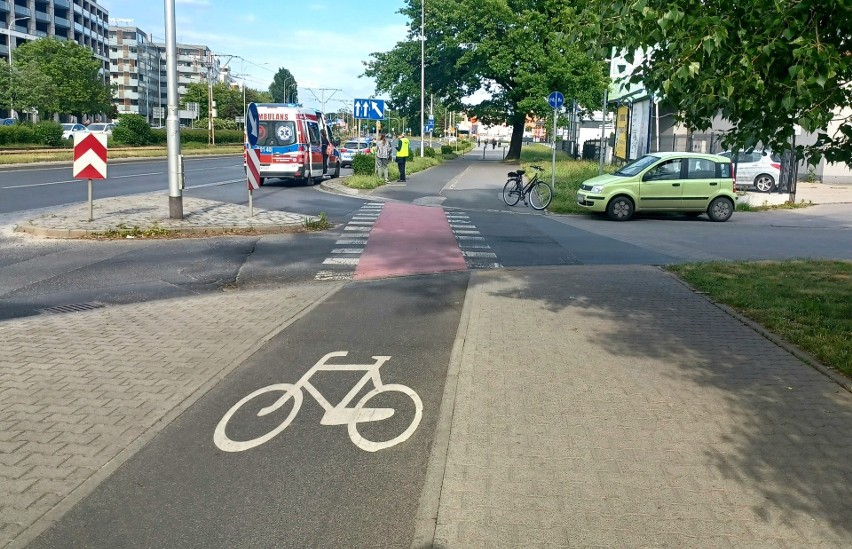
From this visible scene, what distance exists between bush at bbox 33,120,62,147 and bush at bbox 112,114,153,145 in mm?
9040

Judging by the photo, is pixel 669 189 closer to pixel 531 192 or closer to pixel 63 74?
pixel 531 192

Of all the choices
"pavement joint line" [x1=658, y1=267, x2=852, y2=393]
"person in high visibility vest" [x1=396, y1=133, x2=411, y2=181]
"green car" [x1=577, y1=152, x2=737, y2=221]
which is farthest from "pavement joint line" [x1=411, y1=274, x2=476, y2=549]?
"person in high visibility vest" [x1=396, y1=133, x2=411, y2=181]

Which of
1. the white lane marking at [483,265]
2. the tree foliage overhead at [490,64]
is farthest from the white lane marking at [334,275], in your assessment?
the tree foliage overhead at [490,64]

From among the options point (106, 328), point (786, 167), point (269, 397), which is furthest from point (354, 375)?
point (786, 167)

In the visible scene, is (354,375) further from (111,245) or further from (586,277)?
(111,245)

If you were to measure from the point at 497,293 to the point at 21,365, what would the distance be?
5.45m

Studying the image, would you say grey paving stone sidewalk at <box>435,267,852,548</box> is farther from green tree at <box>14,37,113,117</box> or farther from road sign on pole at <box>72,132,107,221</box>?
green tree at <box>14,37,113,117</box>

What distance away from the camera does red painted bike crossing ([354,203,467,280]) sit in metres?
12.2

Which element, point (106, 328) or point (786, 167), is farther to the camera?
point (786, 167)

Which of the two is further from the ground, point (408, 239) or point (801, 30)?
point (801, 30)

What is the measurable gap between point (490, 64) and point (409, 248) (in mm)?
37637

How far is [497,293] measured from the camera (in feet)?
32.7

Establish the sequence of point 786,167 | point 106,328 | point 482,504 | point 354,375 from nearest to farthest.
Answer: point 482,504, point 354,375, point 106,328, point 786,167

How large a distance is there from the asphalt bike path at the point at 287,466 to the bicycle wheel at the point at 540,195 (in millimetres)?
15550
